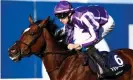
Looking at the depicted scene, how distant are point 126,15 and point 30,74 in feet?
4.63

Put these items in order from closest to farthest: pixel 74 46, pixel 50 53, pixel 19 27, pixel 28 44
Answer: pixel 74 46 → pixel 28 44 → pixel 50 53 → pixel 19 27

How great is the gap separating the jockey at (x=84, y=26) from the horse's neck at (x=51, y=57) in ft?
0.56

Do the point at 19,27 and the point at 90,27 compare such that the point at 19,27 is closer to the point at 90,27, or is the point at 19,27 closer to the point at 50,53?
the point at 50,53

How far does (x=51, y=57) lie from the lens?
494cm

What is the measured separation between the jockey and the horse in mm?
125

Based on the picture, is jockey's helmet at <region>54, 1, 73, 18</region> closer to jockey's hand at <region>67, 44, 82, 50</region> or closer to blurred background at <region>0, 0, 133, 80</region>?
jockey's hand at <region>67, 44, 82, 50</region>

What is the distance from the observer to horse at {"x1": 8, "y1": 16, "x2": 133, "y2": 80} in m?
4.82

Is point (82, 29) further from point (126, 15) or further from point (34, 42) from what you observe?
point (126, 15)

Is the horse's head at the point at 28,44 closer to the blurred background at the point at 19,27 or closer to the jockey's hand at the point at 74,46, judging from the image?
the jockey's hand at the point at 74,46

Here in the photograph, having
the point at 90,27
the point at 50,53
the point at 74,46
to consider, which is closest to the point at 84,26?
the point at 90,27

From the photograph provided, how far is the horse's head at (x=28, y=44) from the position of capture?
4797 millimetres

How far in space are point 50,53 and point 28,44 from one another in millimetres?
245

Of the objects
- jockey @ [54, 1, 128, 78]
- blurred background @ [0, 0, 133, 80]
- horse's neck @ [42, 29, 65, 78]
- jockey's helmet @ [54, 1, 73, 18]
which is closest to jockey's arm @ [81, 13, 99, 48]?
jockey @ [54, 1, 128, 78]

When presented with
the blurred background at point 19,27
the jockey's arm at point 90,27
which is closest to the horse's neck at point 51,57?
the jockey's arm at point 90,27
